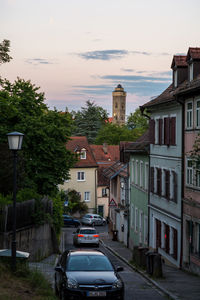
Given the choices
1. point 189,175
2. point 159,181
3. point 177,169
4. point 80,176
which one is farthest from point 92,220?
point 189,175

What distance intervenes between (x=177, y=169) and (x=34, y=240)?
26.2 feet

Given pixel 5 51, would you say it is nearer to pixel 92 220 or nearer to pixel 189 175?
pixel 189 175

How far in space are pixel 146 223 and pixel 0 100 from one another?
12435 millimetres

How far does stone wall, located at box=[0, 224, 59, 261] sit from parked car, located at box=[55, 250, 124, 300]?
6.00m

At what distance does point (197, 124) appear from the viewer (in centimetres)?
2291

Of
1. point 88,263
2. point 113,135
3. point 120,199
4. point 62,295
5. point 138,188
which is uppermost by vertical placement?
point 113,135

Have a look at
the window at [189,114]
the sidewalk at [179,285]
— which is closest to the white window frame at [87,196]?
the window at [189,114]

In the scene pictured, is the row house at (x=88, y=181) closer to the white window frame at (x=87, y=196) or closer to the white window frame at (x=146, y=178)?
the white window frame at (x=87, y=196)

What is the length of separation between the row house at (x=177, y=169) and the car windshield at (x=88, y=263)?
8.30m

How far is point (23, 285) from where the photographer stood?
43.9 feet

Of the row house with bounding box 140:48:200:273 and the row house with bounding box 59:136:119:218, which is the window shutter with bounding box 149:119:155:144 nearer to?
the row house with bounding box 140:48:200:273

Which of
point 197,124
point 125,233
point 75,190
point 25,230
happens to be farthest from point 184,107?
point 75,190

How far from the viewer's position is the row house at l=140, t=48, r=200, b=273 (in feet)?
76.8

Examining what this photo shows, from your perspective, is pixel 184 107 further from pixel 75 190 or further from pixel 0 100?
pixel 75 190
